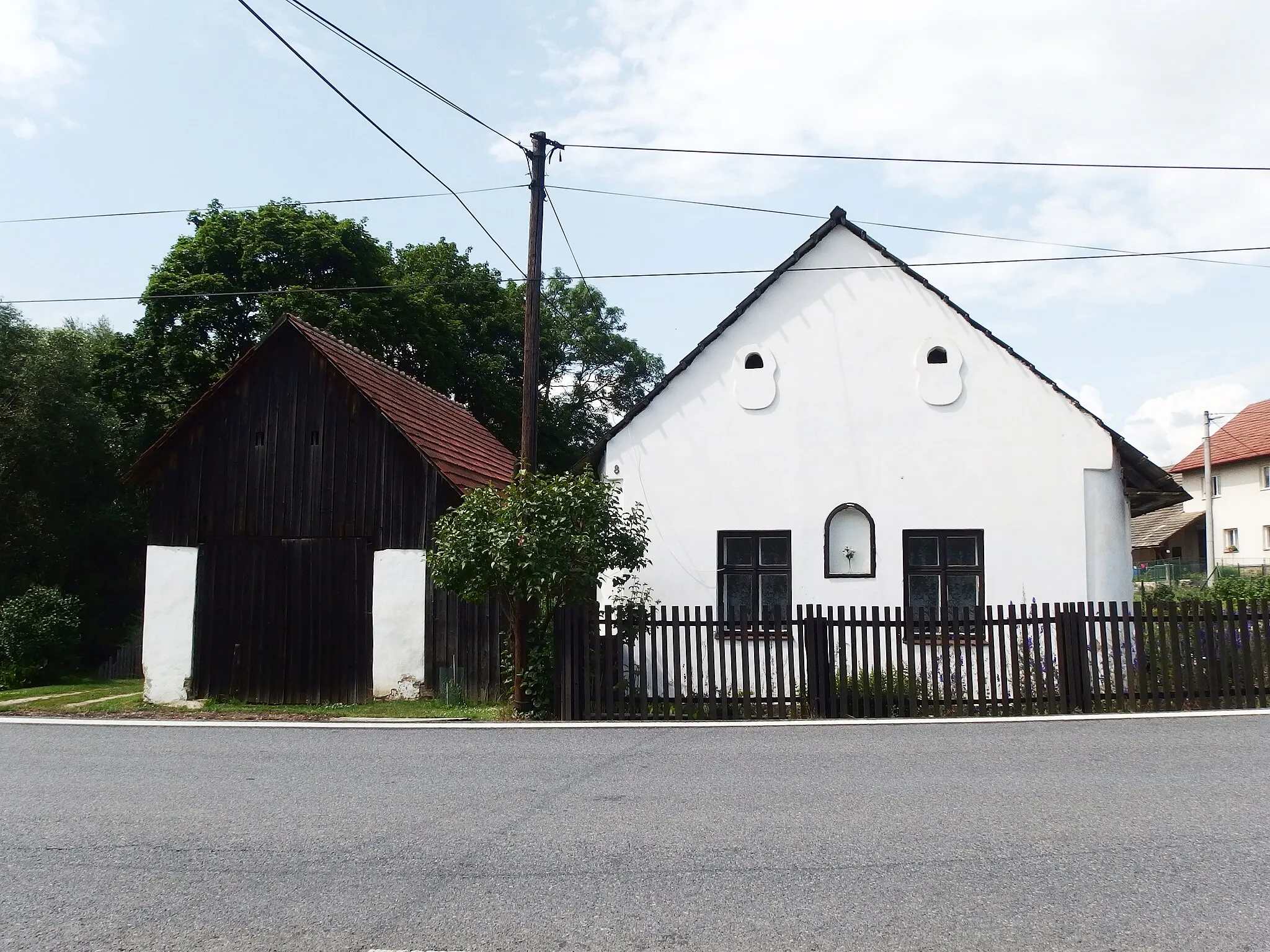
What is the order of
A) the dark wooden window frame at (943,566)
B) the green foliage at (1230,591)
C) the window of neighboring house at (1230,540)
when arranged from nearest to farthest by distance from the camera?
the dark wooden window frame at (943,566), the green foliage at (1230,591), the window of neighboring house at (1230,540)

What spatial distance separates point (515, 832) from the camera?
6.30 metres

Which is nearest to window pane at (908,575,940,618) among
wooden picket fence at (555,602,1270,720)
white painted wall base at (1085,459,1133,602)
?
wooden picket fence at (555,602,1270,720)

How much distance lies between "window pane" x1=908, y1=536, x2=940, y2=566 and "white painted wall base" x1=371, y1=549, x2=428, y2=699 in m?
7.15

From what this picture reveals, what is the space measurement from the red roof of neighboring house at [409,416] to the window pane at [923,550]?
22.2 ft

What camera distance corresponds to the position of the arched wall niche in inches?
566

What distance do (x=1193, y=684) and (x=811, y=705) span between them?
15.4ft

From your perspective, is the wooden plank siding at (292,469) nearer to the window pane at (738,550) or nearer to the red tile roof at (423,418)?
the red tile roof at (423,418)

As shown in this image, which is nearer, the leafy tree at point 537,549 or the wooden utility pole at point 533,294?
the leafy tree at point 537,549

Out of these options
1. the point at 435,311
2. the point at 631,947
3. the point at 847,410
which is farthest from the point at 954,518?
the point at 435,311

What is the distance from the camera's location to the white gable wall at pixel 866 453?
14.1 m

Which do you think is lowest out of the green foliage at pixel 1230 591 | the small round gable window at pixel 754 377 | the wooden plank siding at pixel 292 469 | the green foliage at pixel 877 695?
the green foliage at pixel 877 695

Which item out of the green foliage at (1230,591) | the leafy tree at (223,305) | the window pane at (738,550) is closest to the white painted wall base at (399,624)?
the window pane at (738,550)

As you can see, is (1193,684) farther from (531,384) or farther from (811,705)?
(531,384)

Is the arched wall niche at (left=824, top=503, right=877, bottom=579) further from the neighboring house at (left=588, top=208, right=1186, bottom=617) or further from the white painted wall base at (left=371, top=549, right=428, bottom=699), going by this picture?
the white painted wall base at (left=371, top=549, right=428, bottom=699)
